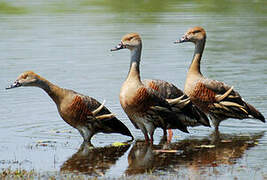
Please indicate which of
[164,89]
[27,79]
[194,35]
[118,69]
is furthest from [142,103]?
[118,69]

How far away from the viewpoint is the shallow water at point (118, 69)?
33.9 ft

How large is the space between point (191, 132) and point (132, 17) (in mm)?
21355

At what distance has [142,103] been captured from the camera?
36.9 feet

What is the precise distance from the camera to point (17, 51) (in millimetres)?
22750

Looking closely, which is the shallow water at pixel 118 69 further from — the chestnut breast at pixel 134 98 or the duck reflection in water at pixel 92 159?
the chestnut breast at pixel 134 98

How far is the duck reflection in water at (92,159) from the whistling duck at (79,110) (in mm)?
340

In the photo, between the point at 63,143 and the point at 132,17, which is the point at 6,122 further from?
the point at 132,17

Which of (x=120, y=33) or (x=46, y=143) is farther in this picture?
(x=120, y=33)

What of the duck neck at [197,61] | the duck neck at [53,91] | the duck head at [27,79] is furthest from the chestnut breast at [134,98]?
the duck neck at [197,61]

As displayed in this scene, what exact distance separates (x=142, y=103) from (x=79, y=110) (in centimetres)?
107

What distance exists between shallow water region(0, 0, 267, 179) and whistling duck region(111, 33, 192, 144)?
0.37m

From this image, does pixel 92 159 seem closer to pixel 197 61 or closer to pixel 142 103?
pixel 142 103

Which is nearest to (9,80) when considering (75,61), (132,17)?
(75,61)

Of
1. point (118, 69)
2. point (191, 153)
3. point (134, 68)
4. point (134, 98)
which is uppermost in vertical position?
point (134, 68)
